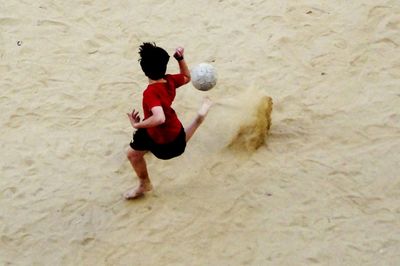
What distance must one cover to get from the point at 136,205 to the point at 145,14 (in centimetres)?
303

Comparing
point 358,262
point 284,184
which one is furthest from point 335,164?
point 358,262

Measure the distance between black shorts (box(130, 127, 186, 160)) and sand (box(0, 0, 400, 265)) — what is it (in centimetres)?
57

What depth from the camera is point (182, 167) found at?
6145 millimetres

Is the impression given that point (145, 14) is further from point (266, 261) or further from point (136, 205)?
point (266, 261)

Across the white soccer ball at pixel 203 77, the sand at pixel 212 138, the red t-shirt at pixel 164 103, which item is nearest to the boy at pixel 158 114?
the red t-shirt at pixel 164 103

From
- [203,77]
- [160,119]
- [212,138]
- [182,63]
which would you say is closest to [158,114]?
[160,119]

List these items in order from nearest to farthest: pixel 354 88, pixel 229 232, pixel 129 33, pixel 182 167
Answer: pixel 229 232 < pixel 182 167 < pixel 354 88 < pixel 129 33

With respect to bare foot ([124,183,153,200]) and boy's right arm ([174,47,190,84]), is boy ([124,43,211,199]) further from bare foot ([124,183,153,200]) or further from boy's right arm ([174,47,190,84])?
bare foot ([124,183,153,200])

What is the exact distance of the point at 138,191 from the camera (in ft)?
19.1

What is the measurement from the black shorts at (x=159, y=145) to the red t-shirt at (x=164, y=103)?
38 mm

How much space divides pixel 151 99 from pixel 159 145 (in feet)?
1.43

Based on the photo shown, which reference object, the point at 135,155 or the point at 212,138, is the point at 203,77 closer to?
the point at 135,155

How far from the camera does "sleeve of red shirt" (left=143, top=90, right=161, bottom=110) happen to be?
4973mm

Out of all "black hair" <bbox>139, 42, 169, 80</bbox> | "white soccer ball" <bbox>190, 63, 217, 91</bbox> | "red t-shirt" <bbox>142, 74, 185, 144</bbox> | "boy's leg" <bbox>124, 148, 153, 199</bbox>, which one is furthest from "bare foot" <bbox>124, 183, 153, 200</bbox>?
"black hair" <bbox>139, 42, 169, 80</bbox>
